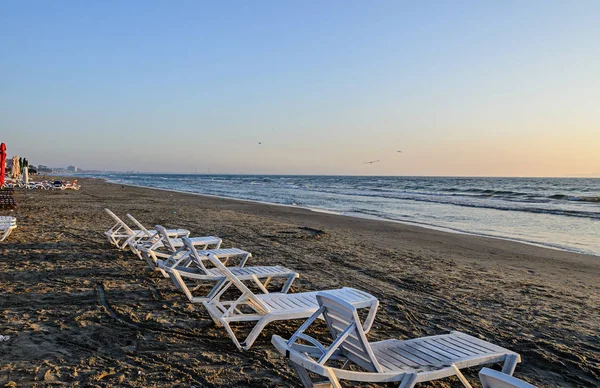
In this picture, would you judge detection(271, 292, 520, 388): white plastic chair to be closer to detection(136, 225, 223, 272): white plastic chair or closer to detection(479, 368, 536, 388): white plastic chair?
detection(479, 368, 536, 388): white plastic chair

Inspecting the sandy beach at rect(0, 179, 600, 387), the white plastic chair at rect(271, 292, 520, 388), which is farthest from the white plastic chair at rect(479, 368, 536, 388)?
the sandy beach at rect(0, 179, 600, 387)

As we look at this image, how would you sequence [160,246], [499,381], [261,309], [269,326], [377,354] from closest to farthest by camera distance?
[499,381] < [377,354] < [261,309] < [269,326] < [160,246]

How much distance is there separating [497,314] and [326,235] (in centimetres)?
692

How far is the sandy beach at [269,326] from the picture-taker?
366 cm

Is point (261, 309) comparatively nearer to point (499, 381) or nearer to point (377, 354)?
point (377, 354)

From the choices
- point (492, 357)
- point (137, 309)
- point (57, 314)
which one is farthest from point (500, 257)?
point (57, 314)

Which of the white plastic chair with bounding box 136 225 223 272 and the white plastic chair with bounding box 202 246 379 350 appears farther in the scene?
the white plastic chair with bounding box 136 225 223 272

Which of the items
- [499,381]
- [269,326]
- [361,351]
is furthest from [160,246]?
[499,381]

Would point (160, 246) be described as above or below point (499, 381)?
below

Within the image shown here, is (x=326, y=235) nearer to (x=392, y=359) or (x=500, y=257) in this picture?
(x=500, y=257)

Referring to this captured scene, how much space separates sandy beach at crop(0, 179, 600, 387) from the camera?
3.66 metres

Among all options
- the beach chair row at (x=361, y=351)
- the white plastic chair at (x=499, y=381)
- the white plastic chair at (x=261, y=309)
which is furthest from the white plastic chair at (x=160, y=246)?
the white plastic chair at (x=499, y=381)

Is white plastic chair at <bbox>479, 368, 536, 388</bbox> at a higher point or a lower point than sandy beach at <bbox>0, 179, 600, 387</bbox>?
higher

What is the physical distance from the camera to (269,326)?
4.67m
